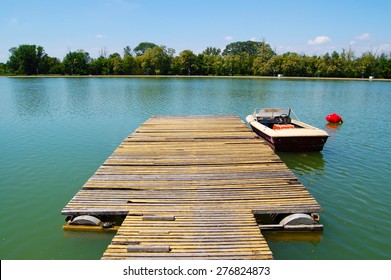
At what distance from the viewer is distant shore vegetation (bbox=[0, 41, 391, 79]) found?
91812 millimetres

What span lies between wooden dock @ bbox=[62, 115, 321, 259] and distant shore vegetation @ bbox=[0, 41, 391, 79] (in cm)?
8909

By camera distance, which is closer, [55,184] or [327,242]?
[327,242]

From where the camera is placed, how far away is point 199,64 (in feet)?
329

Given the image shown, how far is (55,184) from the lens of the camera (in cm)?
955

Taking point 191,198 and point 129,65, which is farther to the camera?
point 129,65

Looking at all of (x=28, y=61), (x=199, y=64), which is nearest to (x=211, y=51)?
(x=199, y=64)

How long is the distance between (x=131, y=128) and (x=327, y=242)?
14079 mm

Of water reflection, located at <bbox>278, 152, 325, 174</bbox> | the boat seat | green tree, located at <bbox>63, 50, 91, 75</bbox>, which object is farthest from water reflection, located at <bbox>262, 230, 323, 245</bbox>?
green tree, located at <bbox>63, 50, 91, 75</bbox>

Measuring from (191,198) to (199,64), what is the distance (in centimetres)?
9713

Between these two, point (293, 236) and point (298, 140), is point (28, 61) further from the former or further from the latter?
point (293, 236)

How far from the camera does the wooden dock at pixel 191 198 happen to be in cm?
509

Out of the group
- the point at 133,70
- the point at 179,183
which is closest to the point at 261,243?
the point at 179,183

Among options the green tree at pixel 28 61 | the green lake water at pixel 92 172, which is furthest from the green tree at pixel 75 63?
the green lake water at pixel 92 172

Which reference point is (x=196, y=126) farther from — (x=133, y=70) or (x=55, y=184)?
(x=133, y=70)
